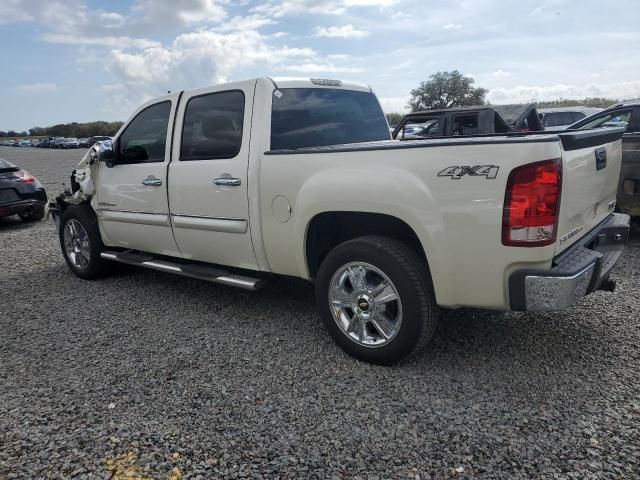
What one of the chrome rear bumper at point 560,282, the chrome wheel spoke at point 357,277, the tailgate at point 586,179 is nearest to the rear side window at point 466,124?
the tailgate at point 586,179

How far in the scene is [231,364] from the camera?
3.36m

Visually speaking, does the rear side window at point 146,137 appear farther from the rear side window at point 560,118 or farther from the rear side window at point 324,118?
the rear side window at point 560,118

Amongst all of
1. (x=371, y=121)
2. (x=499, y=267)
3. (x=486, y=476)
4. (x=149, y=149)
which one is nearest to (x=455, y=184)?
(x=499, y=267)

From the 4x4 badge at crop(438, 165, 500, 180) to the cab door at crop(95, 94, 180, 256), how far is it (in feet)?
8.47

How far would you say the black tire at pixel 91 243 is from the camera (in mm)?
5262

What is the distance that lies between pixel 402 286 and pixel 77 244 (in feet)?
13.4

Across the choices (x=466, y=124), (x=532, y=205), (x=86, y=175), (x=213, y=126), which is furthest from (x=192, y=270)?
(x=466, y=124)

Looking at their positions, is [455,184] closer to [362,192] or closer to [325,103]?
[362,192]

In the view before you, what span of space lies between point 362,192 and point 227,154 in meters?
1.32

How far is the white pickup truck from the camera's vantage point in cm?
260

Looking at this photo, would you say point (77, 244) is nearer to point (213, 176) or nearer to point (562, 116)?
point (213, 176)

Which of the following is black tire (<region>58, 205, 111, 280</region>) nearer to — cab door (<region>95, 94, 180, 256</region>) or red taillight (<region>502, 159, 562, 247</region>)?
cab door (<region>95, 94, 180, 256</region>)

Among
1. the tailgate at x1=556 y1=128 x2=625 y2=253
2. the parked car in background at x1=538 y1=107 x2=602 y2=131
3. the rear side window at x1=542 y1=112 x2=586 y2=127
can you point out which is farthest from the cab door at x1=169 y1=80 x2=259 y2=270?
the rear side window at x1=542 y1=112 x2=586 y2=127

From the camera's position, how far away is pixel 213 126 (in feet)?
13.2
